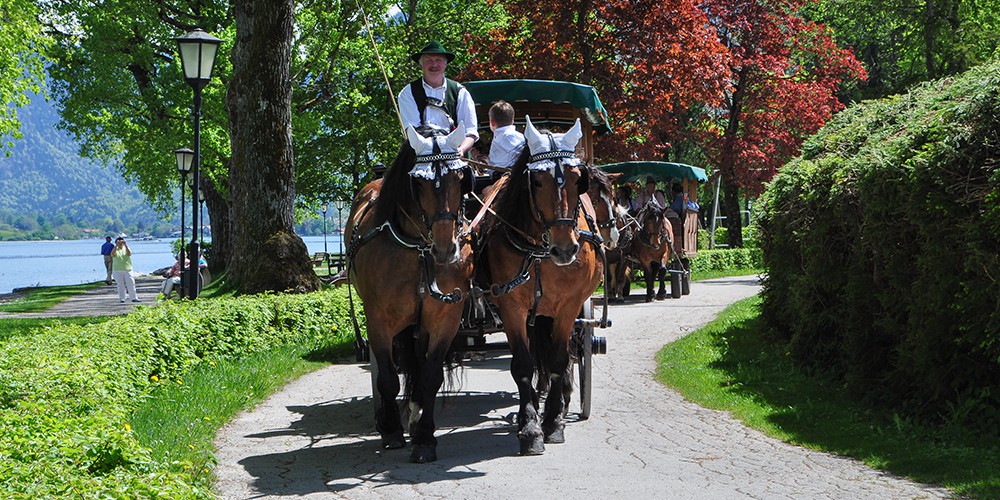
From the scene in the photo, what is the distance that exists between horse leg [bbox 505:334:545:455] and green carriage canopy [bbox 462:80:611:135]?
3.73m

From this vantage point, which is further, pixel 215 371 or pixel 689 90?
pixel 689 90

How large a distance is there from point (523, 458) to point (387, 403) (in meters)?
1.21

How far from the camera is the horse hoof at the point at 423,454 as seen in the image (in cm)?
763

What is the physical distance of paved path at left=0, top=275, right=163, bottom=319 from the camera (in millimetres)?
24188

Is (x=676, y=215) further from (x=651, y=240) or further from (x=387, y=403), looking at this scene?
(x=387, y=403)

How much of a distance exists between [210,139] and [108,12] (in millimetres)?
5828

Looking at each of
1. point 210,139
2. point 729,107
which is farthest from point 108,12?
point 729,107

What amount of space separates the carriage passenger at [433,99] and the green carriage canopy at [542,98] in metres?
2.29

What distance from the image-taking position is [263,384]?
36.8 ft

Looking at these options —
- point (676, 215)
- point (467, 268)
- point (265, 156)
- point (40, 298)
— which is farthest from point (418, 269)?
point (40, 298)

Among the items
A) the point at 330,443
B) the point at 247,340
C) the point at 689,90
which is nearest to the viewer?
the point at 330,443

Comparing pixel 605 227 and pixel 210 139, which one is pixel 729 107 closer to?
pixel 210 139

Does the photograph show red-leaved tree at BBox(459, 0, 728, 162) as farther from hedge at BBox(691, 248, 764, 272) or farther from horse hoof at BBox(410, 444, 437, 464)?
horse hoof at BBox(410, 444, 437, 464)

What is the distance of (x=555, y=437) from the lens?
8250mm
